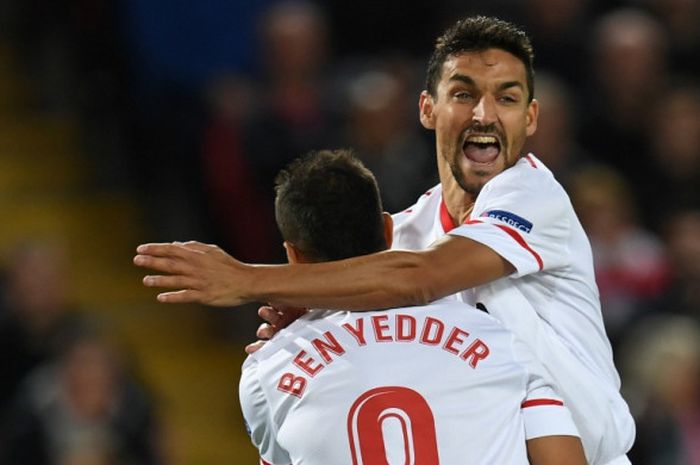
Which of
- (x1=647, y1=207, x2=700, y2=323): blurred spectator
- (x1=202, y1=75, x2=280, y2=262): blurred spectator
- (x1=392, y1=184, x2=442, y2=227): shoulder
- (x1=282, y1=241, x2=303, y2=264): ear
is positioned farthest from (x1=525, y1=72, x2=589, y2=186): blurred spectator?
(x1=282, y1=241, x2=303, y2=264): ear

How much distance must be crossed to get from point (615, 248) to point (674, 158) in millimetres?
656

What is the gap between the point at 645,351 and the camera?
6816 mm

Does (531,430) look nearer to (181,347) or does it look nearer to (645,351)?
(645,351)

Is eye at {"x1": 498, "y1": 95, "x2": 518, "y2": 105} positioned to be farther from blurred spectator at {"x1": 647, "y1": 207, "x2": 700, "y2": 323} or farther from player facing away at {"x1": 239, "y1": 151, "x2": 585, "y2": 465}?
blurred spectator at {"x1": 647, "y1": 207, "x2": 700, "y2": 323}

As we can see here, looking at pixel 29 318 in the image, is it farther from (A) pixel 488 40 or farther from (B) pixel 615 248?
(A) pixel 488 40

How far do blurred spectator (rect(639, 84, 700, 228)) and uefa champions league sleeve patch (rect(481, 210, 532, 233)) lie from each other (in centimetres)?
399

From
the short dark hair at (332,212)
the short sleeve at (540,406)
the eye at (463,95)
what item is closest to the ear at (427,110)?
the eye at (463,95)

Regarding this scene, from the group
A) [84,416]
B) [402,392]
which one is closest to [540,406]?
[402,392]

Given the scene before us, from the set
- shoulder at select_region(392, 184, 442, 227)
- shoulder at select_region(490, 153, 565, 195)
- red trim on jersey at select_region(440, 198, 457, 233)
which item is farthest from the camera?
shoulder at select_region(392, 184, 442, 227)

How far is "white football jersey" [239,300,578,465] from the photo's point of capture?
129 inches

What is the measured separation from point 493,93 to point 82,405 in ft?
11.2

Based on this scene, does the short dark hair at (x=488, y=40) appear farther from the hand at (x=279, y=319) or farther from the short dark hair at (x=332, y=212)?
the hand at (x=279, y=319)

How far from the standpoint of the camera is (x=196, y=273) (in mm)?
3410

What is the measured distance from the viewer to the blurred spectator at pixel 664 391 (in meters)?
6.66
